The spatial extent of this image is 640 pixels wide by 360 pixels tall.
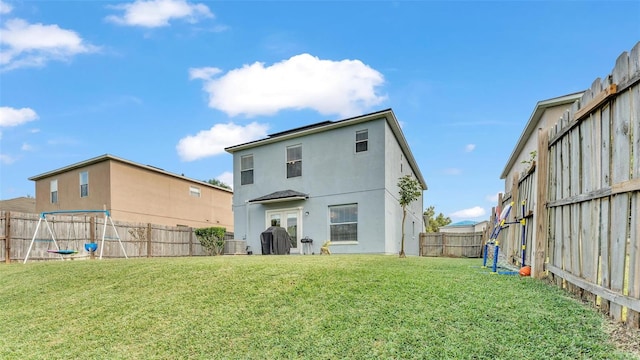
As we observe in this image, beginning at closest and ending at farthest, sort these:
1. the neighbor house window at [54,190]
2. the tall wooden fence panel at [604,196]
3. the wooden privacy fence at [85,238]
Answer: the tall wooden fence panel at [604,196] < the wooden privacy fence at [85,238] < the neighbor house window at [54,190]

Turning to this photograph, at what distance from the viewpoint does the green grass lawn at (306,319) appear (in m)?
3.04

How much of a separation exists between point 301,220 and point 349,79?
6.21 m

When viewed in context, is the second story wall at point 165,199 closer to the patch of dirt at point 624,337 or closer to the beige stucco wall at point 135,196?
the beige stucco wall at point 135,196

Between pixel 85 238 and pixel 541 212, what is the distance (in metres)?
15.7

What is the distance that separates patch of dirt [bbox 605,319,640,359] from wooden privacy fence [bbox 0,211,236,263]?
14.8 m

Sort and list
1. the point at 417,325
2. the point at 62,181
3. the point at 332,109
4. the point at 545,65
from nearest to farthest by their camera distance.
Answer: the point at 417,325, the point at 545,65, the point at 332,109, the point at 62,181

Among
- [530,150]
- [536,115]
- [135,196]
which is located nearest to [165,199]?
[135,196]

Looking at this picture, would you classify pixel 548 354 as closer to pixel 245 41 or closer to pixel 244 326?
pixel 244 326

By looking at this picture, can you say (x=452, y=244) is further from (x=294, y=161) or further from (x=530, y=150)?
(x=294, y=161)

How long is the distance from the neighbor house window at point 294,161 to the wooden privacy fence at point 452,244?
755 cm

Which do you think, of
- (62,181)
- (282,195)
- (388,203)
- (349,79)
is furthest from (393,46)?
(62,181)

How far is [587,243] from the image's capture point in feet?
12.2

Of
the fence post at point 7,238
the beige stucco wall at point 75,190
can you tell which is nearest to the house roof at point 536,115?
the fence post at point 7,238

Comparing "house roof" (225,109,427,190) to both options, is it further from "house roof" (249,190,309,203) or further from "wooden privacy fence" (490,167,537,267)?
"wooden privacy fence" (490,167,537,267)
